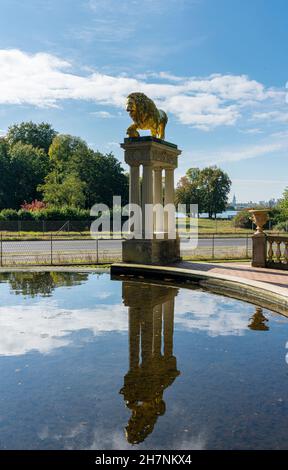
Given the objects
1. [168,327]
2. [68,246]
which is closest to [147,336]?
[168,327]

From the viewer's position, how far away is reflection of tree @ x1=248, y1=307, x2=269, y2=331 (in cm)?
802

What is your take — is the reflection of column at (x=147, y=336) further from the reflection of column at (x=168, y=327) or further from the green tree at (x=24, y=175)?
the green tree at (x=24, y=175)

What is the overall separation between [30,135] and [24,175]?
3057 cm

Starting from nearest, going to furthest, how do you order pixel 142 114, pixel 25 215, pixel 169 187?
pixel 142 114, pixel 169 187, pixel 25 215

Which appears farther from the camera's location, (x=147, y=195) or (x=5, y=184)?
(x=5, y=184)

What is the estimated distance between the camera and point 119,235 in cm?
4144

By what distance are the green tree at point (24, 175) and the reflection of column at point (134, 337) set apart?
61.4 meters

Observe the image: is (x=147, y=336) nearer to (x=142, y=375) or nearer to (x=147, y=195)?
(x=142, y=375)

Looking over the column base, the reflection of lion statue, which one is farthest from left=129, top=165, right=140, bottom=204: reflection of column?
the column base

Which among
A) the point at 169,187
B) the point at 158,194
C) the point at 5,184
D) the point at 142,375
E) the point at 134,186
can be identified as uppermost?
the point at 5,184

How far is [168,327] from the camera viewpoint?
26.3 ft

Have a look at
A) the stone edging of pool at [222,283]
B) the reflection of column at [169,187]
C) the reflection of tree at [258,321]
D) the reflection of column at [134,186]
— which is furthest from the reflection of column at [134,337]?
the reflection of column at [169,187]

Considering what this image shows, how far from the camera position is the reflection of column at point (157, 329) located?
21.8 ft
